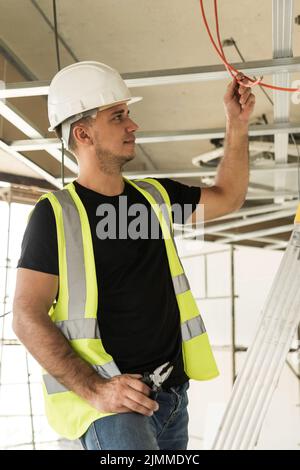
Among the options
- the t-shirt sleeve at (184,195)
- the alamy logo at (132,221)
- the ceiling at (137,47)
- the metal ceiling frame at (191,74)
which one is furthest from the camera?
the ceiling at (137,47)

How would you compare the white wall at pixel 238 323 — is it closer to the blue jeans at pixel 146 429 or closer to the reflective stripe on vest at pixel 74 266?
the blue jeans at pixel 146 429

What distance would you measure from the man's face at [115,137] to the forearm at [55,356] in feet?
1.91

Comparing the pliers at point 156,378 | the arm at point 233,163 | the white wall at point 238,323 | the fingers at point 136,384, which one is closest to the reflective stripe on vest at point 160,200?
the arm at point 233,163

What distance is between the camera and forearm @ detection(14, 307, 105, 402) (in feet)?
5.11

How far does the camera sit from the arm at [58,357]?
1501 mm

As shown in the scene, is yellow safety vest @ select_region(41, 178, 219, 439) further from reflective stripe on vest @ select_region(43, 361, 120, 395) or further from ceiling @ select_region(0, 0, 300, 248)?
ceiling @ select_region(0, 0, 300, 248)

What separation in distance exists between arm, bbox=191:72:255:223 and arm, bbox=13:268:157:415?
661mm

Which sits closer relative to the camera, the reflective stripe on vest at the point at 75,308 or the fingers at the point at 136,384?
the fingers at the point at 136,384

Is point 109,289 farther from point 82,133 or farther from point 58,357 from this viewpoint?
point 82,133

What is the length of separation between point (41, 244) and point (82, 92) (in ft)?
1.82

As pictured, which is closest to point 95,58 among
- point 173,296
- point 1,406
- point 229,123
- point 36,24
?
point 36,24

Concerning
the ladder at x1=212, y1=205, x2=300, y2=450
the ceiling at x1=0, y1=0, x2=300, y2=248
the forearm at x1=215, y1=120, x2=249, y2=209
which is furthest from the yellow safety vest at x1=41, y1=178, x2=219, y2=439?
the ceiling at x1=0, y1=0, x2=300, y2=248

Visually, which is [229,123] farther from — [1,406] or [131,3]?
[1,406]

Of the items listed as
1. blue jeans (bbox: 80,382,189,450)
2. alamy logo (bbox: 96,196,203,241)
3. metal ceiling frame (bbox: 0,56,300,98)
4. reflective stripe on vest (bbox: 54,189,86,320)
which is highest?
metal ceiling frame (bbox: 0,56,300,98)
